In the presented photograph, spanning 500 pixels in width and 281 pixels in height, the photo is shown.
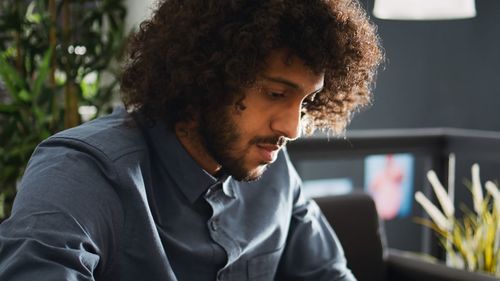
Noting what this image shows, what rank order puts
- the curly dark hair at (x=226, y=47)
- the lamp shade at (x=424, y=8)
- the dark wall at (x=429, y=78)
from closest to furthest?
the curly dark hair at (x=226, y=47), the lamp shade at (x=424, y=8), the dark wall at (x=429, y=78)

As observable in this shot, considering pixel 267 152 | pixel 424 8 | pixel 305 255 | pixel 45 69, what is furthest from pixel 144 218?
pixel 424 8

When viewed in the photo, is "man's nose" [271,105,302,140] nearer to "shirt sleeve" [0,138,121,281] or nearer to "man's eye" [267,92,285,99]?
"man's eye" [267,92,285,99]

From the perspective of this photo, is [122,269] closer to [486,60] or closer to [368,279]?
→ [368,279]

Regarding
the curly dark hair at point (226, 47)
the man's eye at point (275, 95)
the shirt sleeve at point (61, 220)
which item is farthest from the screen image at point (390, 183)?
the shirt sleeve at point (61, 220)

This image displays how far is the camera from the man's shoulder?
115 cm

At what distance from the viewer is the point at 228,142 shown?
4.22ft

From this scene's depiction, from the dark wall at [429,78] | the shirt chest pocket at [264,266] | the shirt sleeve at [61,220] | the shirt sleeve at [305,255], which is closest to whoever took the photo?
the shirt sleeve at [61,220]

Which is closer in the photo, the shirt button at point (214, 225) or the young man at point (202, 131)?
the young man at point (202, 131)

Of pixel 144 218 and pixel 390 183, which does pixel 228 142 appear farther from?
pixel 390 183

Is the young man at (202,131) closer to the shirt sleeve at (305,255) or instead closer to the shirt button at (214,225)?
the shirt button at (214,225)

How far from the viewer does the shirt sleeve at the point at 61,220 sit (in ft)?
3.12

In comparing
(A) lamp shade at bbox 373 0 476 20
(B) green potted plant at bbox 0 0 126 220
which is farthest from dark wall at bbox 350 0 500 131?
(B) green potted plant at bbox 0 0 126 220

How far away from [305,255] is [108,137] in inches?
24.0

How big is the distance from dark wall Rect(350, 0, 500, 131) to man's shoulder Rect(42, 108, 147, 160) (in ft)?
12.4
